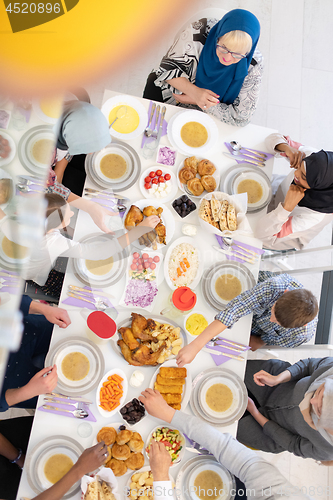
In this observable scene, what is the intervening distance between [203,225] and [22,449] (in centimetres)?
130

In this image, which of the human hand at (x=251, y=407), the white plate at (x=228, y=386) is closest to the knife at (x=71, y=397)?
the white plate at (x=228, y=386)

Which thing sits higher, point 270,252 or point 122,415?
point 270,252

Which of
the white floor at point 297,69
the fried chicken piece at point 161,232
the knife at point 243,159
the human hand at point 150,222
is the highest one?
the white floor at point 297,69

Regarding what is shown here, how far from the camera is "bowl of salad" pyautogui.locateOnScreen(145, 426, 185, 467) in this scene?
4.25 feet

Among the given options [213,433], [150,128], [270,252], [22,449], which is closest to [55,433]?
[22,449]

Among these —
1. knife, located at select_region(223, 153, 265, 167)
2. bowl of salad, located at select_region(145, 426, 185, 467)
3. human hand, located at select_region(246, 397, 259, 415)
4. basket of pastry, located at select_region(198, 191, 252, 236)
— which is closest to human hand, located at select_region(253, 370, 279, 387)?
human hand, located at select_region(246, 397, 259, 415)

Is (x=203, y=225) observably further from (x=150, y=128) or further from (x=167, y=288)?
(x=150, y=128)

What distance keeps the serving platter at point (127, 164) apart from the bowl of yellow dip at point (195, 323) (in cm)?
66

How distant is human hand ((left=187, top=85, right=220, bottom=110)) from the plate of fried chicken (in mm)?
1104

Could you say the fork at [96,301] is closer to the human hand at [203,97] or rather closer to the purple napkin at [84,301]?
the purple napkin at [84,301]

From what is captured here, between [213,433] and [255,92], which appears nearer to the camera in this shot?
[213,433]

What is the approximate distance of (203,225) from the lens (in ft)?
4.98

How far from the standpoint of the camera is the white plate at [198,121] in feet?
5.48

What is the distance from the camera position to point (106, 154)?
5.18ft
